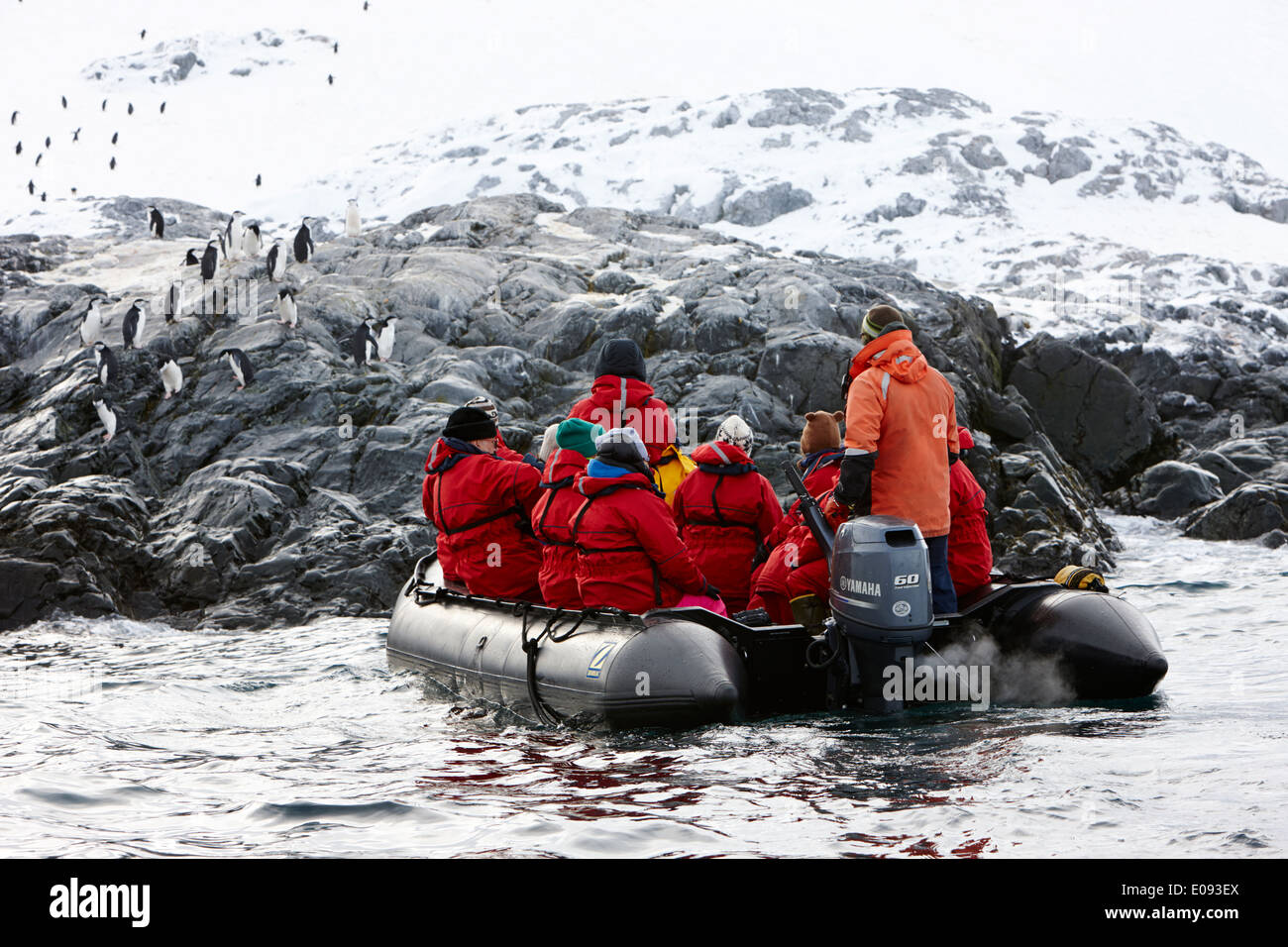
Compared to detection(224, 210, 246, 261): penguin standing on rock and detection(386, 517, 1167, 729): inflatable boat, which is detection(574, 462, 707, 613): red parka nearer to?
detection(386, 517, 1167, 729): inflatable boat

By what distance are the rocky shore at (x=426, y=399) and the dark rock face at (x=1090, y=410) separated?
4 cm

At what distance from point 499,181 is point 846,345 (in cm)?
4351

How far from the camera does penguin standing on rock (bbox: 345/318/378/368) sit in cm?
1664

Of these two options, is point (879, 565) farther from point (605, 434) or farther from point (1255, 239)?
point (1255, 239)

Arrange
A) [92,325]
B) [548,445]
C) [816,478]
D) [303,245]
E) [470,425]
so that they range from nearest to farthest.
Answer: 1. [816,478]
2. [470,425]
3. [548,445]
4. [92,325]
5. [303,245]

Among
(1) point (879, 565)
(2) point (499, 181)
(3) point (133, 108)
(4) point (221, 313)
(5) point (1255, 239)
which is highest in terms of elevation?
(3) point (133, 108)

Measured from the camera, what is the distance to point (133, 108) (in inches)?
3784

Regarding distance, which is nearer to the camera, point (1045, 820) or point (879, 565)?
point (1045, 820)

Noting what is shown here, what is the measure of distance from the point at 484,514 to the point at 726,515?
5.03 ft

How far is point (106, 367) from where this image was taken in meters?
15.9

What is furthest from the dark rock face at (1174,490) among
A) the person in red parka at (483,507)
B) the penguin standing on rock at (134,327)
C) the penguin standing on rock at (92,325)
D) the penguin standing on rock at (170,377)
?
the penguin standing on rock at (92,325)

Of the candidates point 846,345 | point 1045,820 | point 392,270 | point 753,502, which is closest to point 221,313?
point 392,270

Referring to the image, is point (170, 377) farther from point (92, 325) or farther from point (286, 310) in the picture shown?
point (92, 325)

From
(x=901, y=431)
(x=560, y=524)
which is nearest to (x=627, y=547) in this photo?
(x=560, y=524)
